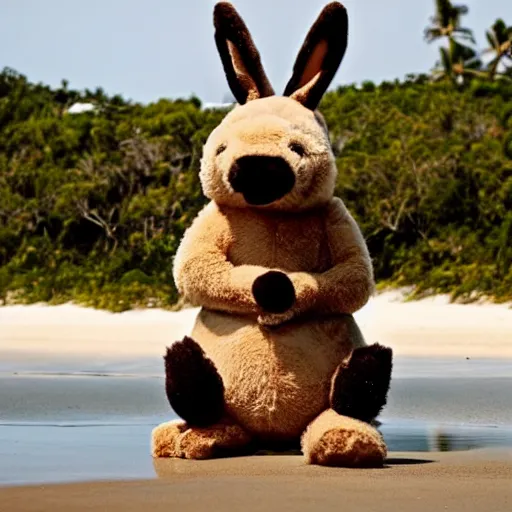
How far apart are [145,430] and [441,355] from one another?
20.0 ft

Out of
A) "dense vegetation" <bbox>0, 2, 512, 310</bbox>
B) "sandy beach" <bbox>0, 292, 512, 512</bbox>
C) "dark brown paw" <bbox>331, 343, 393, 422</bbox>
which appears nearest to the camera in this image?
"sandy beach" <bbox>0, 292, 512, 512</bbox>

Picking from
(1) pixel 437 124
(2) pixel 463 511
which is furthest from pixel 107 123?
(2) pixel 463 511

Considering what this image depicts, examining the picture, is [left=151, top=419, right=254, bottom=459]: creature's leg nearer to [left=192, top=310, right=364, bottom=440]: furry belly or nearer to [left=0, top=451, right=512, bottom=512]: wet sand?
[left=192, top=310, right=364, bottom=440]: furry belly

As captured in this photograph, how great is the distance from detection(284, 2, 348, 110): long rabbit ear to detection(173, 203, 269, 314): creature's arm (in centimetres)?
61

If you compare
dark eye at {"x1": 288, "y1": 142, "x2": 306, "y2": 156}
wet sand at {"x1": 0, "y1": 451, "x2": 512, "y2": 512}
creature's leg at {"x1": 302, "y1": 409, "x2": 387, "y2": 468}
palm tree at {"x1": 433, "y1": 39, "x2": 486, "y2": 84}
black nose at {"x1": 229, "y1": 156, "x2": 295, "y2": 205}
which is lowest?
wet sand at {"x1": 0, "y1": 451, "x2": 512, "y2": 512}

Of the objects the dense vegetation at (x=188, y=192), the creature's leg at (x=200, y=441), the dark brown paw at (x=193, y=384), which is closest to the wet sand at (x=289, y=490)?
the creature's leg at (x=200, y=441)

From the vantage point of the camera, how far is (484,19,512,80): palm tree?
38.1 m

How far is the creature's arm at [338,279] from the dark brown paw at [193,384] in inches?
11.0

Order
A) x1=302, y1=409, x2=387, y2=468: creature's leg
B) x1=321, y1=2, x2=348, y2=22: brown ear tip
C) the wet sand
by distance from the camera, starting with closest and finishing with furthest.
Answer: the wet sand → x1=302, y1=409, x2=387, y2=468: creature's leg → x1=321, y1=2, x2=348, y2=22: brown ear tip

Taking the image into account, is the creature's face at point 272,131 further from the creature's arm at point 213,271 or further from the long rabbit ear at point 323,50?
the creature's arm at point 213,271

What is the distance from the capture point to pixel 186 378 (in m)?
4.80

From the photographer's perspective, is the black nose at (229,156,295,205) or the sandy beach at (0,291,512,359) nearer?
the black nose at (229,156,295,205)

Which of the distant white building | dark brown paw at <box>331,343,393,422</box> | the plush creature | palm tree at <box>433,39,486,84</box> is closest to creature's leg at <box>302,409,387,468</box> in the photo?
the plush creature

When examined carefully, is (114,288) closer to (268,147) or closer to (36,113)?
(36,113)
